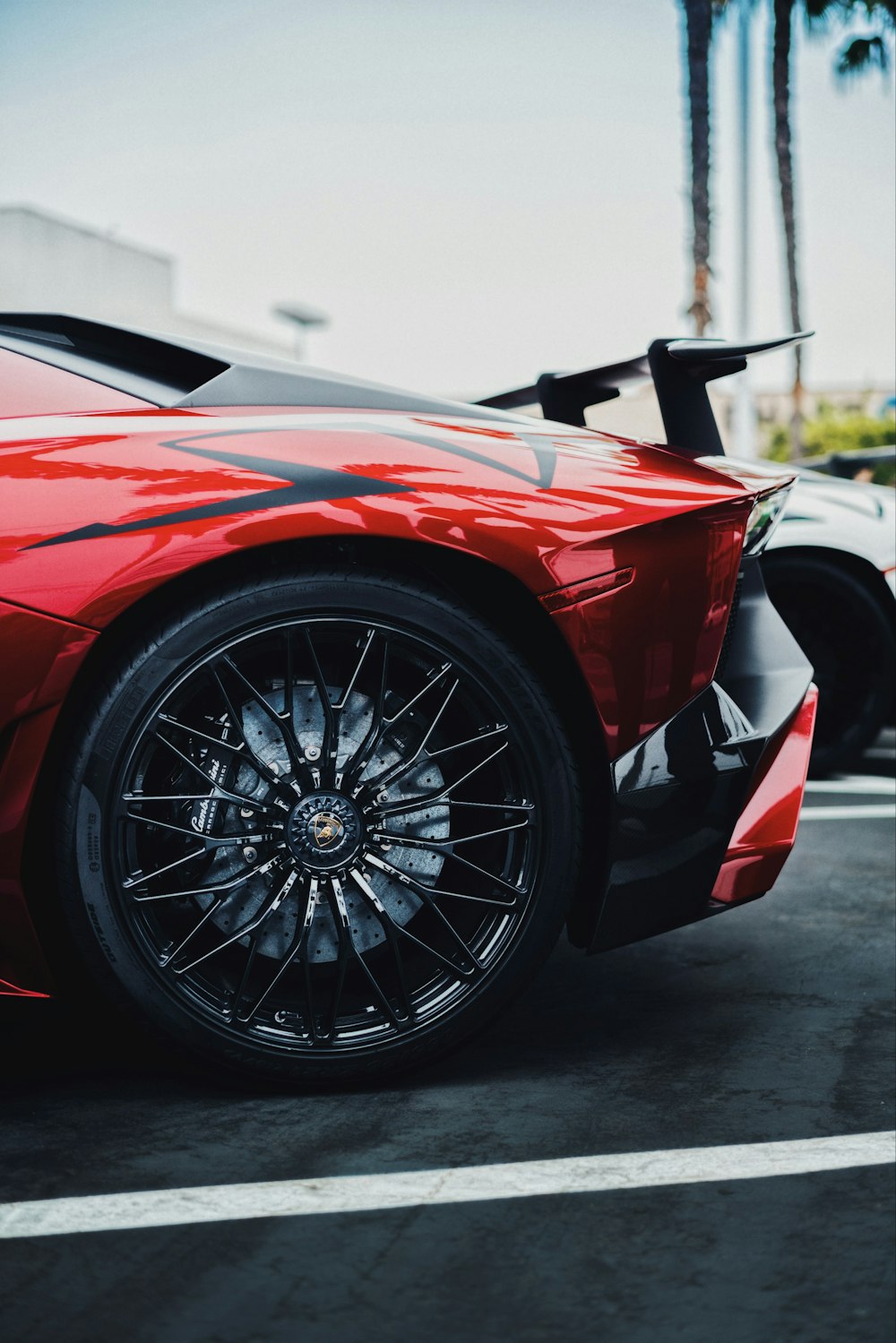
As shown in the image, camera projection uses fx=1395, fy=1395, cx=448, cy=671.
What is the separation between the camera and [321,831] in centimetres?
220

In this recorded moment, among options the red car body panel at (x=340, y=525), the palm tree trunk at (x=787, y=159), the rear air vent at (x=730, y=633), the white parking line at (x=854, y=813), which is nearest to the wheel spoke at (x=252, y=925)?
the red car body panel at (x=340, y=525)

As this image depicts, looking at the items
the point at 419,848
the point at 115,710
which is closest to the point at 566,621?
the point at 419,848

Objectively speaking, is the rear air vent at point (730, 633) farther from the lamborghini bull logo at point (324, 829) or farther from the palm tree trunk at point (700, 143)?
the palm tree trunk at point (700, 143)

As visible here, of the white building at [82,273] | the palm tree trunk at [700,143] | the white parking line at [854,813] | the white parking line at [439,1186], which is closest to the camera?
the white parking line at [439,1186]

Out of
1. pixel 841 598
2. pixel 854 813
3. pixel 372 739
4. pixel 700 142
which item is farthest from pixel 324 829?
pixel 700 142

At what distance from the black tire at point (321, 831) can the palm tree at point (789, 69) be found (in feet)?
69.0

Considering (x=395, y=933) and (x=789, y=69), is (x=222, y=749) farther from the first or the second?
→ (x=789, y=69)

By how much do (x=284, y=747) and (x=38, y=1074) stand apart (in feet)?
2.37

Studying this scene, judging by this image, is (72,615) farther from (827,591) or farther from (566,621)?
(827,591)

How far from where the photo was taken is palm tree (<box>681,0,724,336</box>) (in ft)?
60.3

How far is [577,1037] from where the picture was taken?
255cm

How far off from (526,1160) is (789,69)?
22452mm

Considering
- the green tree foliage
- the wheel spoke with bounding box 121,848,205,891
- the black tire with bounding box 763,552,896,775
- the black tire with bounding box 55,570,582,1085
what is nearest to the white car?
Answer: the black tire with bounding box 763,552,896,775

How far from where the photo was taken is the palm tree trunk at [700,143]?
1838 cm
